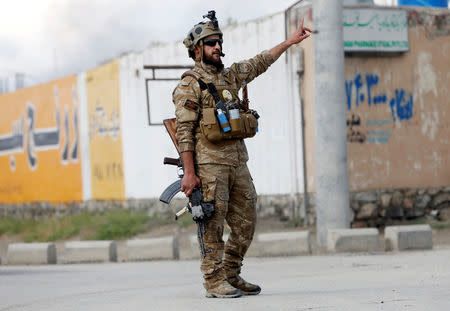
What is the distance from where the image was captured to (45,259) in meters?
13.8

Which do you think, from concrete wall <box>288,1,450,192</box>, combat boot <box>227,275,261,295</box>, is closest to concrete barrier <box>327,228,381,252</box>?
concrete wall <box>288,1,450,192</box>

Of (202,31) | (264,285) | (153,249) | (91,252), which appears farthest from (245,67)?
(91,252)

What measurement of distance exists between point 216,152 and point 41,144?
20294mm

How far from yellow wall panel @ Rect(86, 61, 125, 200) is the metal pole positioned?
27.5 feet

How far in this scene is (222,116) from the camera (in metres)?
6.73

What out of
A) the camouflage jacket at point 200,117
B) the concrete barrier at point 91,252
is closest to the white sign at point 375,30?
the concrete barrier at point 91,252

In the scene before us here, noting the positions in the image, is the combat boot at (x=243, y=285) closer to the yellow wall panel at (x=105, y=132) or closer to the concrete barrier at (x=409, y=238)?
the concrete barrier at (x=409, y=238)

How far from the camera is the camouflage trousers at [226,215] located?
682 centimetres

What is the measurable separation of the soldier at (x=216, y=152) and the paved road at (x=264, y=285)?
302mm

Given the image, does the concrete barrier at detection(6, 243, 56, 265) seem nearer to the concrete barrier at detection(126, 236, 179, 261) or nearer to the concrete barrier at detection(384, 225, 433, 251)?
the concrete barrier at detection(126, 236, 179, 261)

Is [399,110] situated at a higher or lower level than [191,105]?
higher

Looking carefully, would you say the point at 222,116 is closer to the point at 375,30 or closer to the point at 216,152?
the point at 216,152

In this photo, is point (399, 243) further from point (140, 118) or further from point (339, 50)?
point (140, 118)

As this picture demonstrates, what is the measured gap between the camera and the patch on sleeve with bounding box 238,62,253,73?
7.11 metres
